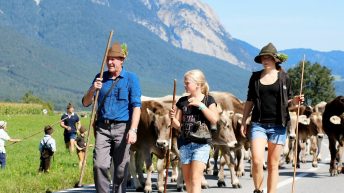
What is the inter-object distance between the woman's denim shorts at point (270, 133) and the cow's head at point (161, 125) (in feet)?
8.69

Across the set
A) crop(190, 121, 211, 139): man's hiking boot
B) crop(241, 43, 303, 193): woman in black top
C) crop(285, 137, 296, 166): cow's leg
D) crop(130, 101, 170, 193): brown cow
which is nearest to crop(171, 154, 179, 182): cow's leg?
crop(130, 101, 170, 193): brown cow

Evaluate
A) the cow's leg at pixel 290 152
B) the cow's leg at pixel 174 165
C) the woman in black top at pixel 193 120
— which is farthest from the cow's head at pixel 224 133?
the cow's leg at pixel 290 152

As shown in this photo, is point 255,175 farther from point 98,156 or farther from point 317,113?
point 317,113

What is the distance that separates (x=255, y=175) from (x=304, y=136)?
11.8 meters

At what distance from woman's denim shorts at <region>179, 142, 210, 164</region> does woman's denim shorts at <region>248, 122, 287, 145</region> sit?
1137 mm

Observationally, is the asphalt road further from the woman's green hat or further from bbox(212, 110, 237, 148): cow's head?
the woman's green hat

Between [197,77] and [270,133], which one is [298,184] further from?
[197,77]

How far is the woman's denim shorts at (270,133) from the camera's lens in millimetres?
10281

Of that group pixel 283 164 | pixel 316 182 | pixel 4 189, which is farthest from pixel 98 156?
pixel 283 164

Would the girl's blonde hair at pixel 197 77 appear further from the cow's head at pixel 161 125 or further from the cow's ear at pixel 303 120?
the cow's ear at pixel 303 120

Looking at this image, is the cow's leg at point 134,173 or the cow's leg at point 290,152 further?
the cow's leg at point 290,152

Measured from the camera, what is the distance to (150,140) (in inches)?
558

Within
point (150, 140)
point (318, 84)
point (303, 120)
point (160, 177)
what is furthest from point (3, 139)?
point (318, 84)

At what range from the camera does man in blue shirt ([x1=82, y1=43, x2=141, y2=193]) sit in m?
9.97
